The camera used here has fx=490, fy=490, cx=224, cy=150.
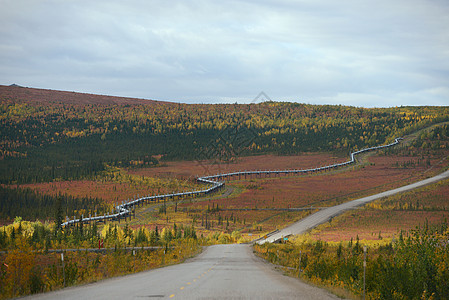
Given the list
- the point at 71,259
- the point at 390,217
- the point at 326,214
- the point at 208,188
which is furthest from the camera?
the point at 208,188

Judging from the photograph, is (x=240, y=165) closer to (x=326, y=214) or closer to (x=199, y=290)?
(x=326, y=214)

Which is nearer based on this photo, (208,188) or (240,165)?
(208,188)

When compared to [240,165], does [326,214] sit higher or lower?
lower

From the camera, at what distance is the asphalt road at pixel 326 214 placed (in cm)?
6274

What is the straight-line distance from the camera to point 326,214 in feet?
258

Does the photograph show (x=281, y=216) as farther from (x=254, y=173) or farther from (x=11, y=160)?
(x=11, y=160)

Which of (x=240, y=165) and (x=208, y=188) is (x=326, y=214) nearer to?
(x=208, y=188)

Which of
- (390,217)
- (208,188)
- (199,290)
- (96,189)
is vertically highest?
(199,290)

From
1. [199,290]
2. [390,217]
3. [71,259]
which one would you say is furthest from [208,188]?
[199,290]

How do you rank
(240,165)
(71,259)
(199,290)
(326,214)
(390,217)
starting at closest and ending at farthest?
1. (199,290)
2. (71,259)
3. (390,217)
4. (326,214)
5. (240,165)

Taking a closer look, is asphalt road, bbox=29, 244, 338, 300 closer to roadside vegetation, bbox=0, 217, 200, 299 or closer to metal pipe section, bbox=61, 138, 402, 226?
roadside vegetation, bbox=0, 217, 200, 299

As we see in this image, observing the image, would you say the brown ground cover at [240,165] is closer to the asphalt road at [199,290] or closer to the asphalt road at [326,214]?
the asphalt road at [326,214]

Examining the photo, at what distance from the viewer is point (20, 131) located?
18475 cm

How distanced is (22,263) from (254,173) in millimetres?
126844
